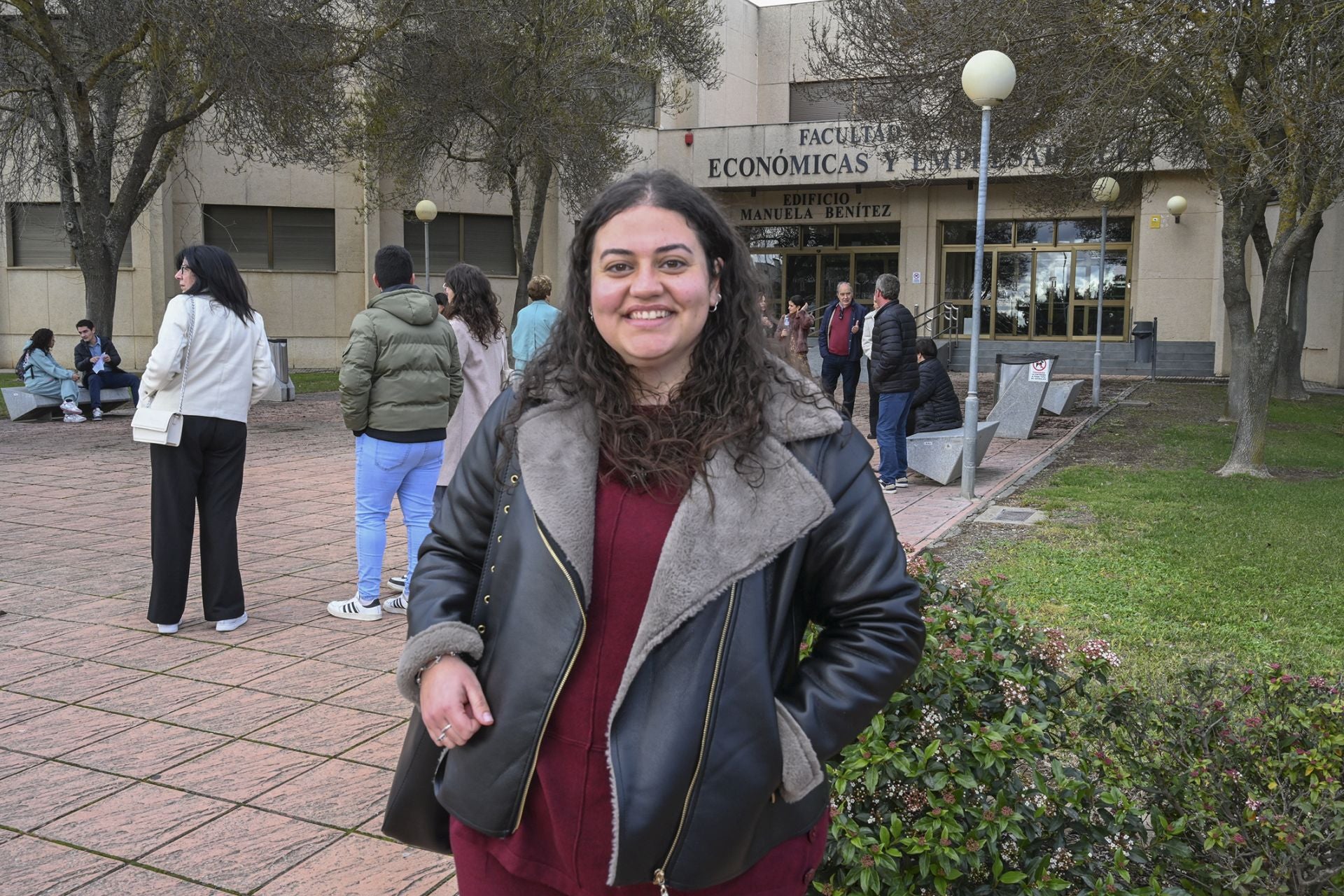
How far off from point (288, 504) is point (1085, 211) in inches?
882

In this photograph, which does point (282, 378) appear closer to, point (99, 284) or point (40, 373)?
point (99, 284)

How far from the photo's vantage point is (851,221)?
32.1 meters

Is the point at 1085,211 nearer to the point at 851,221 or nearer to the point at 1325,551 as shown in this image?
the point at 851,221

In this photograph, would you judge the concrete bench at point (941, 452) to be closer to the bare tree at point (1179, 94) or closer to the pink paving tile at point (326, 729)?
the bare tree at point (1179, 94)

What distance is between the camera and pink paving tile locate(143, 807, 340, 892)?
3.36 m

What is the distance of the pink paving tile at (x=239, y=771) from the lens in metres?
3.96

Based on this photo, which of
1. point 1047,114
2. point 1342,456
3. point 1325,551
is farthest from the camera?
point 1047,114

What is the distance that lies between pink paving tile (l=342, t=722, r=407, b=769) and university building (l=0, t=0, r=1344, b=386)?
78.2 feet

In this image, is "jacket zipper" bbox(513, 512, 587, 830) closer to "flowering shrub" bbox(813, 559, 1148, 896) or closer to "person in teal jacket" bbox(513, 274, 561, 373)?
"flowering shrub" bbox(813, 559, 1148, 896)

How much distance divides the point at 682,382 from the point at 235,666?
160 inches

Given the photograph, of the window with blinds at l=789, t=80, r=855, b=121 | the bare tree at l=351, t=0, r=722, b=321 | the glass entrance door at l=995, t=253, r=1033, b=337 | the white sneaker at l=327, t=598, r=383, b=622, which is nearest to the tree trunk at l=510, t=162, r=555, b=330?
the bare tree at l=351, t=0, r=722, b=321

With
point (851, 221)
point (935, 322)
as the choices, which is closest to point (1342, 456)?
point (935, 322)

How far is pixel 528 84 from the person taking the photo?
20.8 meters

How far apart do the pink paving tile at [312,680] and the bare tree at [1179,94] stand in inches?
340
